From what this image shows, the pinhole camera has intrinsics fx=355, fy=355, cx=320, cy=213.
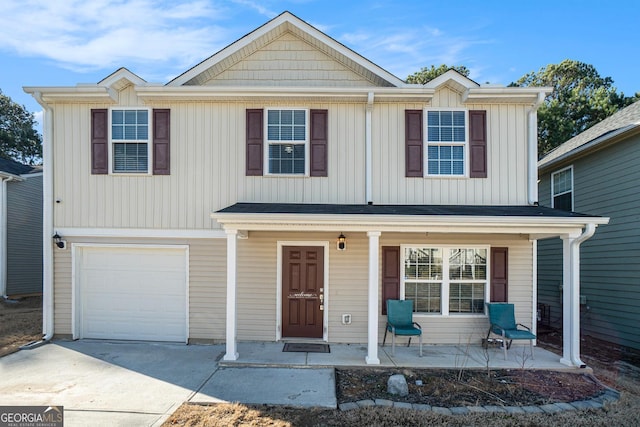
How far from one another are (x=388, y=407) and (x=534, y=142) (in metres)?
5.71

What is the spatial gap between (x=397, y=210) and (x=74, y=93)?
6537 millimetres

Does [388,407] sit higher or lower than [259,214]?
lower

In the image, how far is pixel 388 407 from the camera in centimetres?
425

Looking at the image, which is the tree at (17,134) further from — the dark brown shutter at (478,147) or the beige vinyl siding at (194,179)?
the dark brown shutter at (478,147)

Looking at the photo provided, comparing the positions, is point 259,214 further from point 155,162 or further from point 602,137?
point 602,137

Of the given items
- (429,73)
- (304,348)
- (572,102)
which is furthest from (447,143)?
(572,102)

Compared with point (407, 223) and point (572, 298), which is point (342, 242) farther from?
point (572, 298)

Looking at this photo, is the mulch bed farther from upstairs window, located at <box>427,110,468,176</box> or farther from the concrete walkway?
upstairs window, located at <box>427,110,468,176</box>

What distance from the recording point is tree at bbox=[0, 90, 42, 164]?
23234 millimetres

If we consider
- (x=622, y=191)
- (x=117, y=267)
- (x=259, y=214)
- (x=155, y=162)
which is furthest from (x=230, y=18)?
(x=622, y=191)

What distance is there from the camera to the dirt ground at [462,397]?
3.99 metres

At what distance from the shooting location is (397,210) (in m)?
6.19

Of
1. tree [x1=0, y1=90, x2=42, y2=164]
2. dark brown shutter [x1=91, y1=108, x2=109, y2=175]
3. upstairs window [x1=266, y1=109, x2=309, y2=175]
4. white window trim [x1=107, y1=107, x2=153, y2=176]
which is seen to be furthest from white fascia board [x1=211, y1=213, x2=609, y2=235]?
tree [x1=0, y1=90, x2=42, y2=164]

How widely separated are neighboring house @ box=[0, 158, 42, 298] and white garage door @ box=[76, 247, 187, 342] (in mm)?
6228
